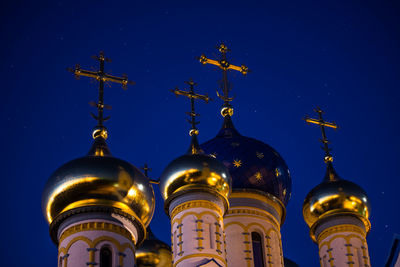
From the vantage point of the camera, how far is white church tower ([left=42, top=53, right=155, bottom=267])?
55.5 feet

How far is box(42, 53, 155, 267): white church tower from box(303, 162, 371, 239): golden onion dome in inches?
195

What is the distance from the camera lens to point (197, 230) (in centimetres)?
1842

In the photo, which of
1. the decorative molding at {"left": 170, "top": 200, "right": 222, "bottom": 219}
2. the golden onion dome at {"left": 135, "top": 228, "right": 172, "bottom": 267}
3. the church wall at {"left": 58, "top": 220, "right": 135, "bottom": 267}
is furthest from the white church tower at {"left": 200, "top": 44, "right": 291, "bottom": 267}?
the church wall at {"left": 58, "top": 220, "right": 135, "bottom": 267}

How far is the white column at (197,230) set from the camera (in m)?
18.1

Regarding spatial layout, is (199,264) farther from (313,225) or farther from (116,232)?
(313,225)

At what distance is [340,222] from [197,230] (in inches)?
159

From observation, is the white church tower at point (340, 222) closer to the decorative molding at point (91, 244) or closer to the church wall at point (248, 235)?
the church wall at point (248, 235)

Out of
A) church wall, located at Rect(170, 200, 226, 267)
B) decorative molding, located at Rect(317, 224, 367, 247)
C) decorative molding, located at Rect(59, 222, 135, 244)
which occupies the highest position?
decorative molding, located at Rect(317, 224, 367, 247)

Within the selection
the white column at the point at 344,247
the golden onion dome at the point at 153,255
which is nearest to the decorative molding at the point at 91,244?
the golden onion dome at the point at 153,255

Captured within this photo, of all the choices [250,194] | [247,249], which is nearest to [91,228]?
[247,249]

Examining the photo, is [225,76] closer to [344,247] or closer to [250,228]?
[250,228]

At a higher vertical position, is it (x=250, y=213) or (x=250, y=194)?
(x=250, y=194)

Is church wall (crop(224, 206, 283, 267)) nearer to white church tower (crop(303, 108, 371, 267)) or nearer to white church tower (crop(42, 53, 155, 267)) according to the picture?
A: white church tower (crop(303, 108, 371, 267))

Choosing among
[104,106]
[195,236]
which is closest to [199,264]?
[195,236]
